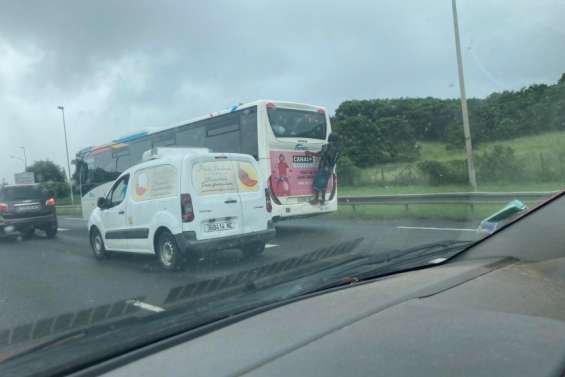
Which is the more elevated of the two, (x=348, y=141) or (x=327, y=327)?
(x=348, y=141)

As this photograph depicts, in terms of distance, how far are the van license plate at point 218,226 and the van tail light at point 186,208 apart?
29cm

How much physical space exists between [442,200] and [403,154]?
4.51 meters

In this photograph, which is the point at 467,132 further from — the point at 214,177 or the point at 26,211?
the point at 26,211

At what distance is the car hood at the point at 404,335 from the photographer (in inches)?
66.0

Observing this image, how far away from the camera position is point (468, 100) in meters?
13.4

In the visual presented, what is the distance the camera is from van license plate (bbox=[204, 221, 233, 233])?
773 centimetres

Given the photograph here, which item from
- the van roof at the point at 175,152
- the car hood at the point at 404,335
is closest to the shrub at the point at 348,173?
the van roof at the point at 175,152

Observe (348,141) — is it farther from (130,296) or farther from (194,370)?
(194,370)

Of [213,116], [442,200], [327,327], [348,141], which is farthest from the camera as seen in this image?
[348,141]

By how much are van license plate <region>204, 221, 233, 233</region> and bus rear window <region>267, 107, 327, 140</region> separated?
433 centimetres

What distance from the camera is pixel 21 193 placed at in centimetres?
1312

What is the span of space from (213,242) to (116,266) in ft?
6.16

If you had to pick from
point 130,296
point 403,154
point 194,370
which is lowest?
point 130,296

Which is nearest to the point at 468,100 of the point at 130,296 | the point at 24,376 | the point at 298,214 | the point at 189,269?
the point at 298,214
